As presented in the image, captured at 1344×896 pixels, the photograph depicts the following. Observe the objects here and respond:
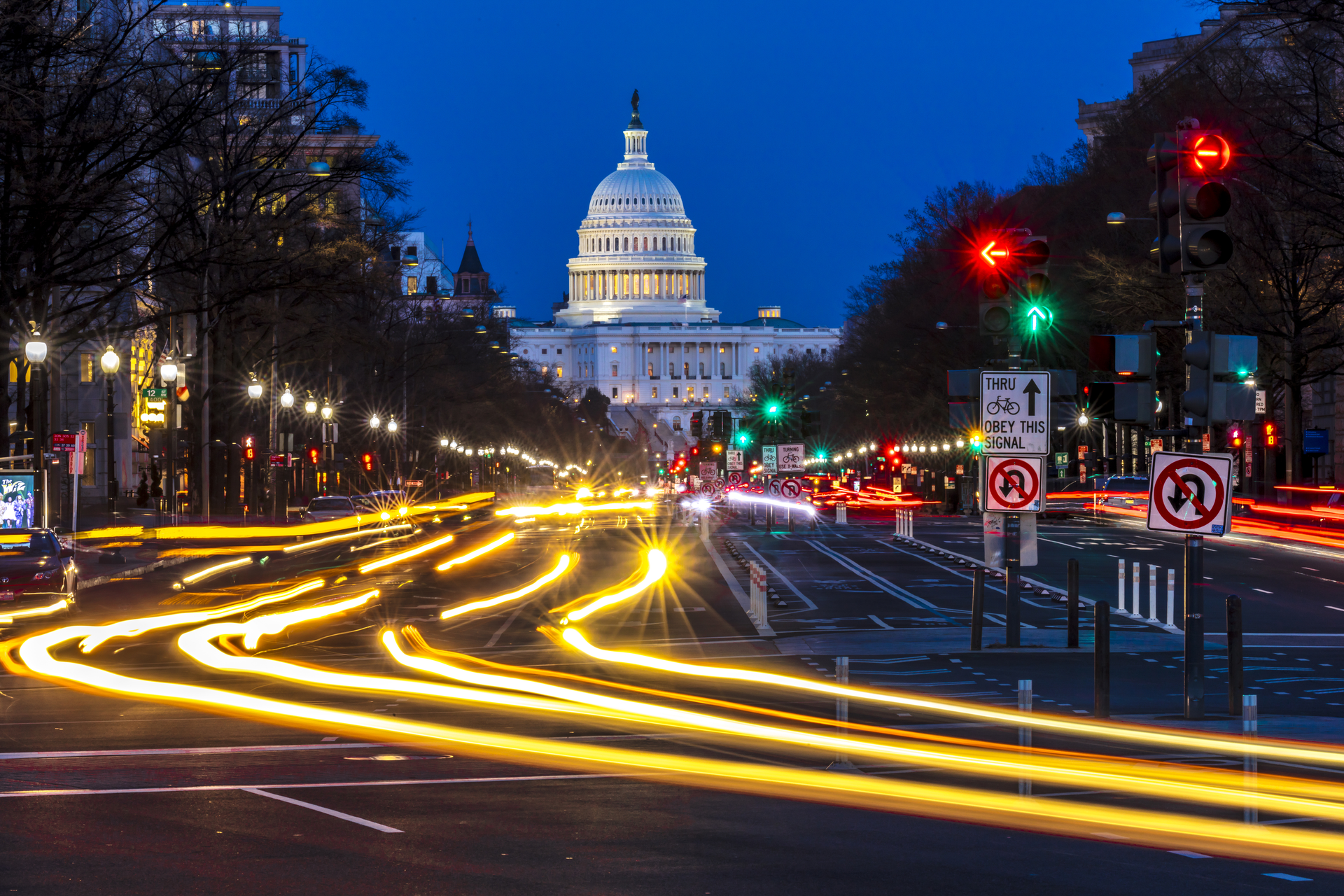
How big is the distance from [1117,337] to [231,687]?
9384mm

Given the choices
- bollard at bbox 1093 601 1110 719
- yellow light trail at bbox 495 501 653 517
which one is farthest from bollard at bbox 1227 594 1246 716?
yellow light trail at bbox 495 501 653 517

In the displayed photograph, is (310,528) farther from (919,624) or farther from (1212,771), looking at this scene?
(1212,771)

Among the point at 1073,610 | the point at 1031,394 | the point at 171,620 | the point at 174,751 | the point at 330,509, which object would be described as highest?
the point at 1031,394

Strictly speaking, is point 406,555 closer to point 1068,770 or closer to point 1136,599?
point 1136,599

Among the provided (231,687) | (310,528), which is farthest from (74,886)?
(310,528)

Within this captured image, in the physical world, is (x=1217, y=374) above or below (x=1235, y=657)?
above

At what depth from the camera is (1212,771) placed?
1222 cm

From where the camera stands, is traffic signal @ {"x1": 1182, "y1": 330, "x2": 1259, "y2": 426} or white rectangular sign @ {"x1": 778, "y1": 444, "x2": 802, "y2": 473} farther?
white rectangular sign @ {"x1": 778, "y1": 444, "x2": 802, "y2": 473}

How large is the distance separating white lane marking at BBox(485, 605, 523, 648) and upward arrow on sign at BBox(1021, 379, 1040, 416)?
731 cm

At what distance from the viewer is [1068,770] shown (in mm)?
12094

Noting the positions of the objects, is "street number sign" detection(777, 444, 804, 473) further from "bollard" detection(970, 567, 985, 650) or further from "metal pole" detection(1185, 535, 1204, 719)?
"metal pole" detection(1185, 535, 1204, 719)

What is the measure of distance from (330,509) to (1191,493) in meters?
47.6

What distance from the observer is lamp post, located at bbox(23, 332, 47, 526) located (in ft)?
118

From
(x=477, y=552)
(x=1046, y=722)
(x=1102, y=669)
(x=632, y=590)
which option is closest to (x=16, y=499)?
(x=632, y=590)
